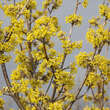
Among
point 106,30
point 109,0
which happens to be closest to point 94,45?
point 106,30

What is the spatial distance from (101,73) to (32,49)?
2768 millimetres

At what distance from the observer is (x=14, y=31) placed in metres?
5.36

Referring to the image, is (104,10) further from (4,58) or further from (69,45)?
(4,58)

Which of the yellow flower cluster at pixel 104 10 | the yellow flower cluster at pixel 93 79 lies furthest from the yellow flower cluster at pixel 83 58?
the yellow flower cluster at pixel 104 10

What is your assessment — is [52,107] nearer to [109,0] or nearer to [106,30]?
[106,30]

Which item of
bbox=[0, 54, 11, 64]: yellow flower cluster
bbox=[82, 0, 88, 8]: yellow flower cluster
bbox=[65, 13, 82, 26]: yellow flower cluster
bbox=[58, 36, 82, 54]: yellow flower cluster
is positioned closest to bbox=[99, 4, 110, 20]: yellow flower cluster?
bbox=[82, 0, 88, 8]: yellow flower cluster

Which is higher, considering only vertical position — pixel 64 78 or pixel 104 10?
pixel 104 10

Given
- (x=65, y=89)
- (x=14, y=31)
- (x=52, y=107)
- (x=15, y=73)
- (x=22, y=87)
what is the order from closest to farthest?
(x=14, y=31)
(x=22, y=87)
(x=52, y=107)
(x=65, y=89)
(x=15, y=73)

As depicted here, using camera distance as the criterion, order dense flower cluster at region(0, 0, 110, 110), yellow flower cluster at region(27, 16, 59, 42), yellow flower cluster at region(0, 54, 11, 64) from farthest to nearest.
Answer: yellow flower cluster at region(27, 16, 59, 42)
dense flower cluster at region(0, 0, 110, 110)
yellow flower cluster at region(0, 54, 11, 64)

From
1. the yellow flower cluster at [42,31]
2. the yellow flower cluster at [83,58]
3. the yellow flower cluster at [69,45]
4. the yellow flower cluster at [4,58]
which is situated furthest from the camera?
the yellow flower cluster at [83,58]

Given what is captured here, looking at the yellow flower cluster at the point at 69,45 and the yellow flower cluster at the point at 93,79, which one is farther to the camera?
the yellow flower cluster at the point at 93,79

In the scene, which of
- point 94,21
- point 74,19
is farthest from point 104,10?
point 74,19

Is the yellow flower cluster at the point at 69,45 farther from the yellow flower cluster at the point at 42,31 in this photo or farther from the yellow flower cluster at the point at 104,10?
the yellow flower cluster at the point at 104,10

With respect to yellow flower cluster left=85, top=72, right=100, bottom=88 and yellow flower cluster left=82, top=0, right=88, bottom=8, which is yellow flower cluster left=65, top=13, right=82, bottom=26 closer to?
yellow flower cluster left=82, top=0, right=88, bottom=8
